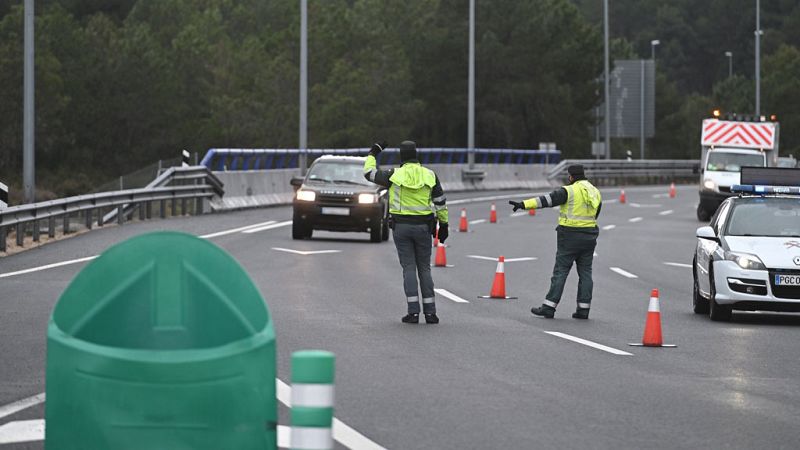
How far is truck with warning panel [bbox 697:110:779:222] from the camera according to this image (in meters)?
42.8

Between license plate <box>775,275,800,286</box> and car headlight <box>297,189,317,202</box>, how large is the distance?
13.9 metres

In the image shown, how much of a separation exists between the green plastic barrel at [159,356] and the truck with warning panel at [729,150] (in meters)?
36.6

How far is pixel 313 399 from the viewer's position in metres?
6.36

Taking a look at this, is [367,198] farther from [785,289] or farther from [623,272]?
[785,289]

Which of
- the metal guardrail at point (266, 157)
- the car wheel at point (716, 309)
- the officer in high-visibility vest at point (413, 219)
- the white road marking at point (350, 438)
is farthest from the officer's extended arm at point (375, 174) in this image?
the metal guardrail at point (266, 157)

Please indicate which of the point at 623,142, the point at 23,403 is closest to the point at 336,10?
the point at 623,142

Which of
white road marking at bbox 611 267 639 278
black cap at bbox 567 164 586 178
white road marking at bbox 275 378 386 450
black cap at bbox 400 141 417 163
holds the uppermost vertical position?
black cap at bbox 400 141 417 163

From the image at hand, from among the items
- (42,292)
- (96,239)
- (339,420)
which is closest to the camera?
(339,420)

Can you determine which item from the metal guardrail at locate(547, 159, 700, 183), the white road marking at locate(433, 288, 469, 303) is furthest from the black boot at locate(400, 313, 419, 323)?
the metal guardrail at locate(547, 159, 700, 183)

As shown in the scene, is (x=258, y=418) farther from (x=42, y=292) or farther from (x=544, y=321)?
(x=42, y=292)

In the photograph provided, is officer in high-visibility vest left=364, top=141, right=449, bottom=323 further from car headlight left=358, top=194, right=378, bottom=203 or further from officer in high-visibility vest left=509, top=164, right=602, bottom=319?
car headlight left=358, top=194, right=378, bottom=203

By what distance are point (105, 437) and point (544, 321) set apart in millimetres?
11202

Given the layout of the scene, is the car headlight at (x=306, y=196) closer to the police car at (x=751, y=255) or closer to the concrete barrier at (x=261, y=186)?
the concrete barrier at (x=261, y=186)

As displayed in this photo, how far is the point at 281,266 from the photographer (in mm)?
24875
